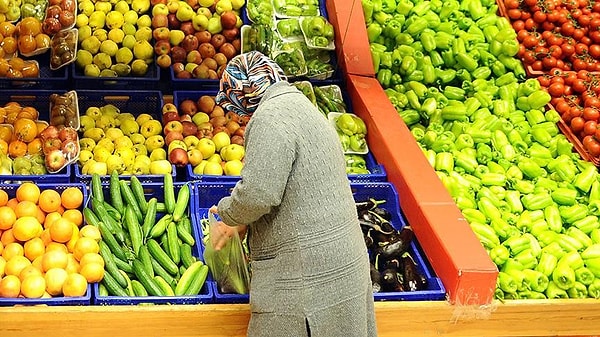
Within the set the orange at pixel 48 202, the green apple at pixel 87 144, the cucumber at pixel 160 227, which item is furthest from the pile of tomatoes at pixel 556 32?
the orange at pixel 48 202

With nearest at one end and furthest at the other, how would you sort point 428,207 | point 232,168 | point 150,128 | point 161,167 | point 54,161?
1. point 428,207
2. point 54,161
3. point 161,167
4. point 232,168
5. point 150,128

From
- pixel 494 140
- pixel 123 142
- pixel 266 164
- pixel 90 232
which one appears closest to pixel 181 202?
pixel 90 232

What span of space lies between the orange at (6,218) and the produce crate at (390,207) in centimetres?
93

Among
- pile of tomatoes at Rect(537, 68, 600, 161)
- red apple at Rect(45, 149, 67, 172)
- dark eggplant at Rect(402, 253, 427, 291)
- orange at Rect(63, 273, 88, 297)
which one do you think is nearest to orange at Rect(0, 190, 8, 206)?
red apple at Rect(45, 149, 67, 172)

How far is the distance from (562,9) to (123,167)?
3.84 m

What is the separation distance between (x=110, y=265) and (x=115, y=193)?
0.58 m

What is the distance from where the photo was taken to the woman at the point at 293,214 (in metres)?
2.83

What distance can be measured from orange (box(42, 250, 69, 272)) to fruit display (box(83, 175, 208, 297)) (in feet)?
0.66

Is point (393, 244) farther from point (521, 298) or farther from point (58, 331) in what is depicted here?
point (58, 331)

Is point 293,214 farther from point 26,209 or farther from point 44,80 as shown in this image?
point 44,80

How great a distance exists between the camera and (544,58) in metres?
6.02

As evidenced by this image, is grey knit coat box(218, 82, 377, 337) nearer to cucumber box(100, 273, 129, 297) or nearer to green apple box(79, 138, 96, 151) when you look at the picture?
cucumber box(100, 273, 129, 297)

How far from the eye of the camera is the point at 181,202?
14.1ft

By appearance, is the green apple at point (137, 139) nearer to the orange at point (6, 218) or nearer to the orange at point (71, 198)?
the orange at point (71, 198)
